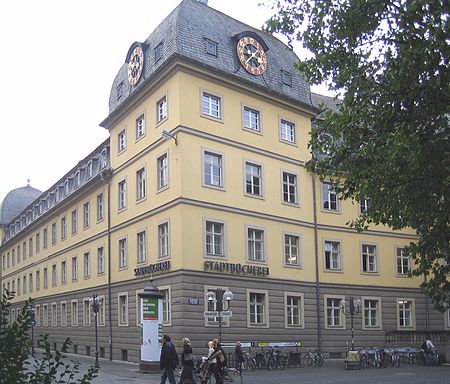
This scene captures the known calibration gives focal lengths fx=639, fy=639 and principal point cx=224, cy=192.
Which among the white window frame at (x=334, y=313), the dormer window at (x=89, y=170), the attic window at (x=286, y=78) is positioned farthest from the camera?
the dormer window at (x=89, y=170)

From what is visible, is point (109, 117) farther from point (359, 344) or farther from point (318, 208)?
point (359, 344)

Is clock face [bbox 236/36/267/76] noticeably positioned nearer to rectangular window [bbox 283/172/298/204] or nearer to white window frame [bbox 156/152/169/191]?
rectangular window [bbox 283/172/298/204]

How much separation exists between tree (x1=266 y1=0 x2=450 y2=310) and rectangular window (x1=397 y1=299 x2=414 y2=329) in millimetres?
27177

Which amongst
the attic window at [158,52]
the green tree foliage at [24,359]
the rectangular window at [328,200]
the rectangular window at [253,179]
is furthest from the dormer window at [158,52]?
the green tree foliage at [24,359]

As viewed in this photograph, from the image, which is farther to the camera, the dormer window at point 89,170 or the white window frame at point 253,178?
the dormer window at point 89,170

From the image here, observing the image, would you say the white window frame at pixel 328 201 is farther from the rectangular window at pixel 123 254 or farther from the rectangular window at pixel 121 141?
the rectangular window at pixel 121 141

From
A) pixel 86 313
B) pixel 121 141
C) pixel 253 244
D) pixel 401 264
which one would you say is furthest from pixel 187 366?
pixel 401 264

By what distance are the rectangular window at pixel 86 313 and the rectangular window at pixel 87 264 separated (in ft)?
5.68

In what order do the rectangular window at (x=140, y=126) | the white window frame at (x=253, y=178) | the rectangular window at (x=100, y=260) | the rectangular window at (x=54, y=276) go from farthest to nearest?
the rectangular window at (x=54, y=276) → the rectangular window at (x=100, y=260) → the rectangular window at (x=140, y=126) → the white window frame at (x=253, y=178)

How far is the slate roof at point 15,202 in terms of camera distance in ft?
266

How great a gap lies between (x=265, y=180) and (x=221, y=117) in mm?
4354

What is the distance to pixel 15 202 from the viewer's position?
83.5 meters

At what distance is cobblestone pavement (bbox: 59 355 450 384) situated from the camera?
910 inches

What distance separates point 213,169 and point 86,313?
16352mm
